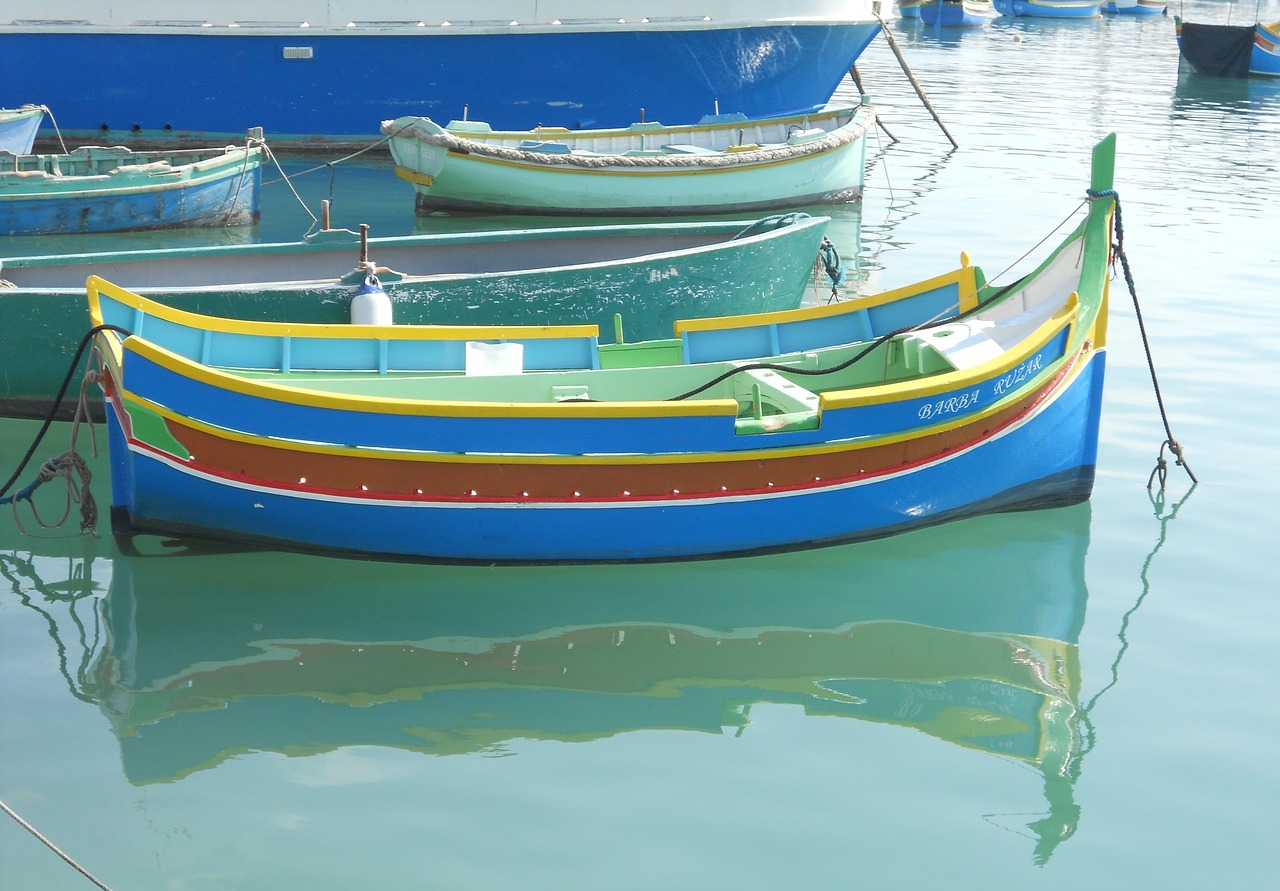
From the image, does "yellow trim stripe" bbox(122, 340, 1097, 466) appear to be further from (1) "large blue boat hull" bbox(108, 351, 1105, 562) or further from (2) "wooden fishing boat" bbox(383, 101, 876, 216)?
(2) "wooden fishing boat" bbox(383, 101, 876, 216)

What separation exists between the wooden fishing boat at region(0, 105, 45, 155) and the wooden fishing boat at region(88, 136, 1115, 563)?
10663 mm

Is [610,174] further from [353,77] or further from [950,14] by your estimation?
[950,14]

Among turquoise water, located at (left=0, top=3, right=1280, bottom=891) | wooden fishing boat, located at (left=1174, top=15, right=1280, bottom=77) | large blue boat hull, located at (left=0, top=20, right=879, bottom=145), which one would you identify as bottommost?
turquoise water, located at (left=0, top=3, right=1280, bottom=891)

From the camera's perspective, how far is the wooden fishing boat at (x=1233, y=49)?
1287 inches

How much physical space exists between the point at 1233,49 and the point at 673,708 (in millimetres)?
33624

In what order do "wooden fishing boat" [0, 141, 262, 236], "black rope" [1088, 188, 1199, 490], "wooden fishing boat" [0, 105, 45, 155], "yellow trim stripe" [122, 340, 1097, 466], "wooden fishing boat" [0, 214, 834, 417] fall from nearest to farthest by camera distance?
"yellow trim stripe" [122, 340, 1097, 466] → "black rope" [1088, 188, 1199, 490] → "wooden fishing boat" [0, 214, 834, 417] → "wooden fishing boat" [0, 141, 262, 236] → "wooden fishing boat" [0, 105, 45, 155]

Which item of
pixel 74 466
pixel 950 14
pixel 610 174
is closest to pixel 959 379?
pixel 74 466

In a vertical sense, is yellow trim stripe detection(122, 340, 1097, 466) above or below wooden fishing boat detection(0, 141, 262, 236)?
below

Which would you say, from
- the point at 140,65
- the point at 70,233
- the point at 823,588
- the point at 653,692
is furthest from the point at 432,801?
the point at 140,65

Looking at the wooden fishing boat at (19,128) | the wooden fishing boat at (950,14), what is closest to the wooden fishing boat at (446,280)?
the wooden fishing boat at (19,128)

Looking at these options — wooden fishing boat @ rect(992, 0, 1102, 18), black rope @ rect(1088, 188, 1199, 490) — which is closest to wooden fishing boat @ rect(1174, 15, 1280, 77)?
wooden fishing boat @ rect(992, 0, 1102, 18)

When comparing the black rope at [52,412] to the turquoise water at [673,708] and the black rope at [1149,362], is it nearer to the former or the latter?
the turquoise water at [673,708]

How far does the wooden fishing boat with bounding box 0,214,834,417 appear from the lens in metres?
8.01

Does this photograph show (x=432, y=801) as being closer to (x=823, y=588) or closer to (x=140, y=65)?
(x=823, y=588)
